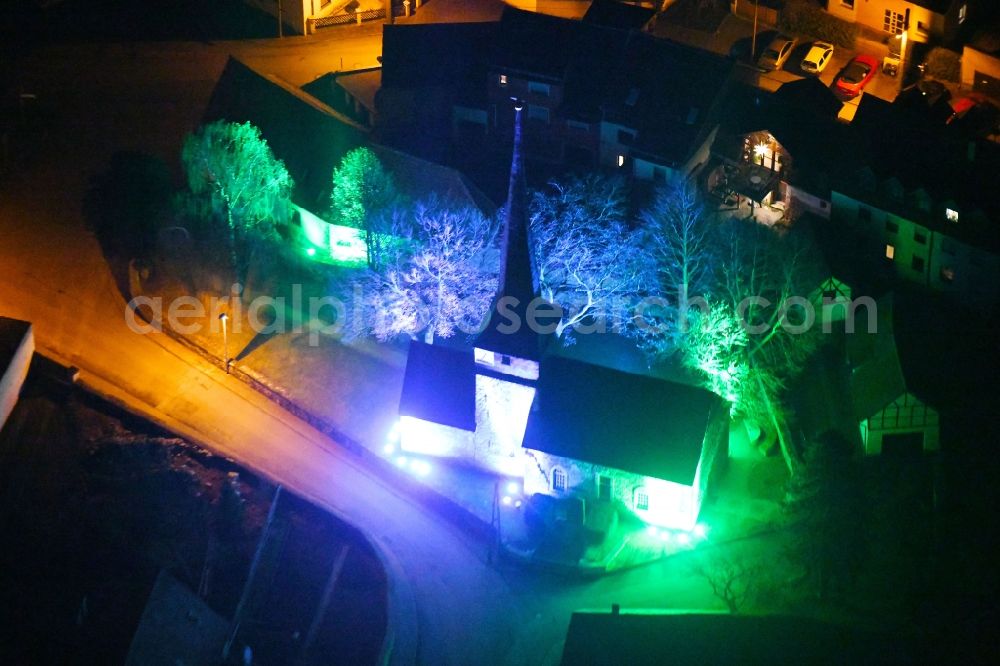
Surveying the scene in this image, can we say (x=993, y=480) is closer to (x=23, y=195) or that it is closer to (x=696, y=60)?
(x=696, y=60)

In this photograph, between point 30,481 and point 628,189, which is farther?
point 628,189

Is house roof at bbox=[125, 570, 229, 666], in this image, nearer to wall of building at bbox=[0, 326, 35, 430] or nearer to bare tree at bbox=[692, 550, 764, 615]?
wall of building at bbox=[0, 326, 35, 430]

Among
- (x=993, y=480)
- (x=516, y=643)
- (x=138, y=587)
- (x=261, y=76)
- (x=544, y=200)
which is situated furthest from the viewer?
(x=261, y=76)

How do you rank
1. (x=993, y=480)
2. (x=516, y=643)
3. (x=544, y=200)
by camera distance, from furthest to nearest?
(x=544, y=200) < (x=993, y=480) < (x=516, y=643)

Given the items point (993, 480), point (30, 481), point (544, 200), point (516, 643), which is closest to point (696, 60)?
point (544, 200)

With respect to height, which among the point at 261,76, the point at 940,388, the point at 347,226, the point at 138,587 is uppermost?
the point at 261,76

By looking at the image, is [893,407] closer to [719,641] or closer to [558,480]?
[558,480]

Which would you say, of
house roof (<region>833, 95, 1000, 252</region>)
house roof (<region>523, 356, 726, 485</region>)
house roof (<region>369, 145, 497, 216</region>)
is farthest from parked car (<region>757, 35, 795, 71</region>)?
house roof (<region>523, 356, 726, 485</region>)

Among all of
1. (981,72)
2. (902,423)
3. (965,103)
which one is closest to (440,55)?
(965,103)
